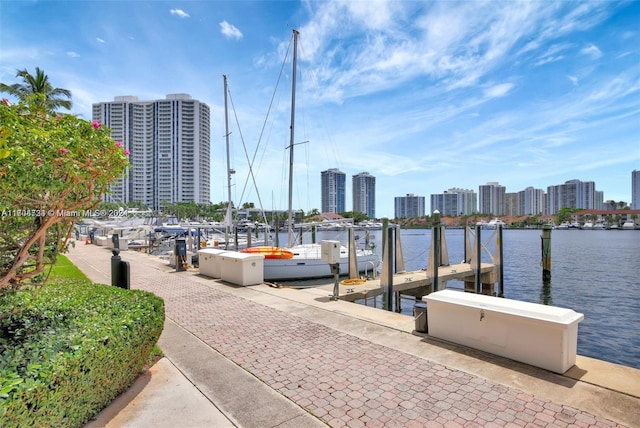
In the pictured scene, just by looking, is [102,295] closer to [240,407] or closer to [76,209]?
[76,209]

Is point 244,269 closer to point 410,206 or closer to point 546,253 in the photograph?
point 546,253

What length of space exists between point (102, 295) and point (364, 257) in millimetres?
16459

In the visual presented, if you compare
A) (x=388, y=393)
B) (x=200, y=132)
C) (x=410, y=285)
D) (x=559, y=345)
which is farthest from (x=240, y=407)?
(x=200, y=132)

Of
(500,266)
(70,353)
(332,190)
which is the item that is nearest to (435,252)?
(500,266)

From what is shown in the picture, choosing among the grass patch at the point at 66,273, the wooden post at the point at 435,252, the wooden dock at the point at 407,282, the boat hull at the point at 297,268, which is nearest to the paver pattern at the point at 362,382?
the wooden dock at the point at 407,282

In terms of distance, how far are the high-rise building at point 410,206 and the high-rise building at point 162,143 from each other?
110 meters

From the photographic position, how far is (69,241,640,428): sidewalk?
3725 mm

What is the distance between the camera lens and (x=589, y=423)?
352cm

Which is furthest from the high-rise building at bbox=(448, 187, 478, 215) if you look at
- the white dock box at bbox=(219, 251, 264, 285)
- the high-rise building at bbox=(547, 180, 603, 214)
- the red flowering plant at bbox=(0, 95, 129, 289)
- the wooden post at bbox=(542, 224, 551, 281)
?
the red flowering plant at bbox=(0, 95, 129, 289)

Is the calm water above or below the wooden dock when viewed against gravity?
below

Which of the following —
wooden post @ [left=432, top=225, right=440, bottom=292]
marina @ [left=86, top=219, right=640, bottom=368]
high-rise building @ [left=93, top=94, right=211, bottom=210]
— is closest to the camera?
marina @ [left=86, top=219, right=640, bottom=368]

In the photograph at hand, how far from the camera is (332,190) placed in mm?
116812

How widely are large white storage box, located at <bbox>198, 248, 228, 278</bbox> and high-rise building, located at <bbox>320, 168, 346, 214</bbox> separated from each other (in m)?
97.1

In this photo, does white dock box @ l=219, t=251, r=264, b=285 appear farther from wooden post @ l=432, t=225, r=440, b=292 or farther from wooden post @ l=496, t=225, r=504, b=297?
wooden post @ l=496, t=225, r=504, b=297
